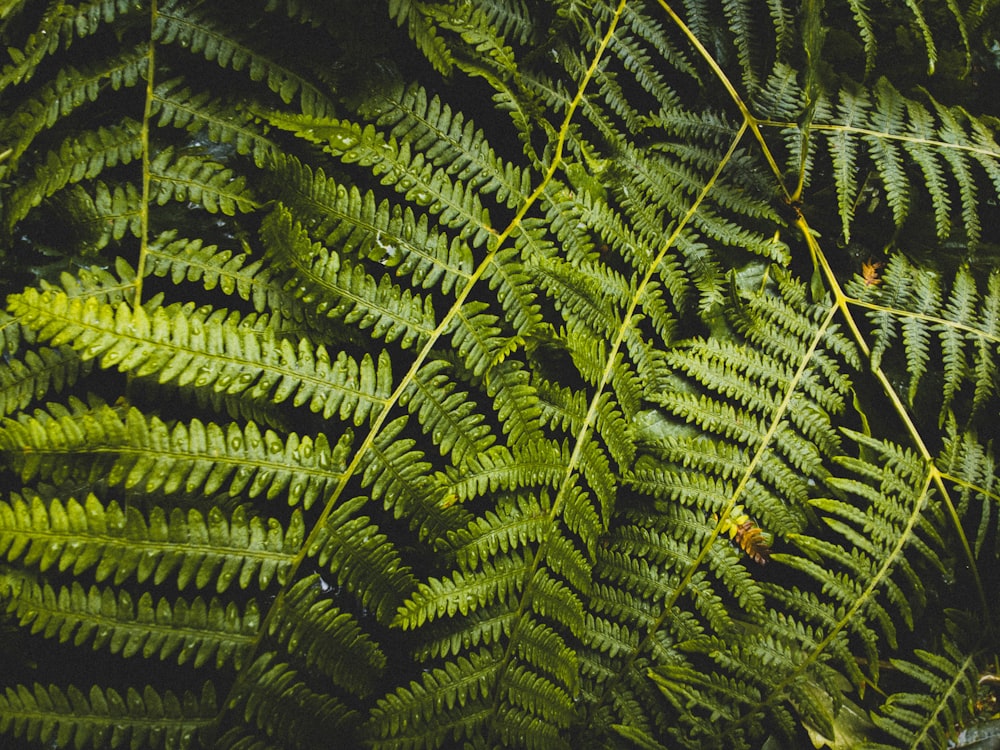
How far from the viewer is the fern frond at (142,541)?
47.1 inches

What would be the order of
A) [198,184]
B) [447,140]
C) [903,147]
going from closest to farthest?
[198,184] → [447,140] → [903,147]

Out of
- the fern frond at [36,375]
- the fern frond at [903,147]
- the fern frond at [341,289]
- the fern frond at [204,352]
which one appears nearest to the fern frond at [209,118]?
the fern frond at [341,289]

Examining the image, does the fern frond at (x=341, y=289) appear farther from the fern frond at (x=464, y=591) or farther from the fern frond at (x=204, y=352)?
the fern frond at (x=464, y=591)

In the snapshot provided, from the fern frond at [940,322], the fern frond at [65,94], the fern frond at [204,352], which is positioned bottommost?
the fern frond at [204,352]

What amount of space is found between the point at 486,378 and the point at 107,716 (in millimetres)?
1151

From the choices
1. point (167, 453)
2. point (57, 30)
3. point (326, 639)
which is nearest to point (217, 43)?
point (57, 30)

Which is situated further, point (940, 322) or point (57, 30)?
point (940, 322)

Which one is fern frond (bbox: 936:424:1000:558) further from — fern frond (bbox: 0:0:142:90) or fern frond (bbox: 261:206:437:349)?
fern frond (bbox: 0:0:142:90)

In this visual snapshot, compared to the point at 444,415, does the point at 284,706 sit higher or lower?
lower

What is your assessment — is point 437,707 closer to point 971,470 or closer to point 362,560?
point 362,560

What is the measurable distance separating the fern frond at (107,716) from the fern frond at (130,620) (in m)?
0.09

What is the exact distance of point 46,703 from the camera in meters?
1.19

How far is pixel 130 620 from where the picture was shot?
1.28 meters

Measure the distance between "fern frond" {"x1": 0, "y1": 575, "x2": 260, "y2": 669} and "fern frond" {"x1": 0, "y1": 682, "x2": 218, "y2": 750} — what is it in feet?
0.28
